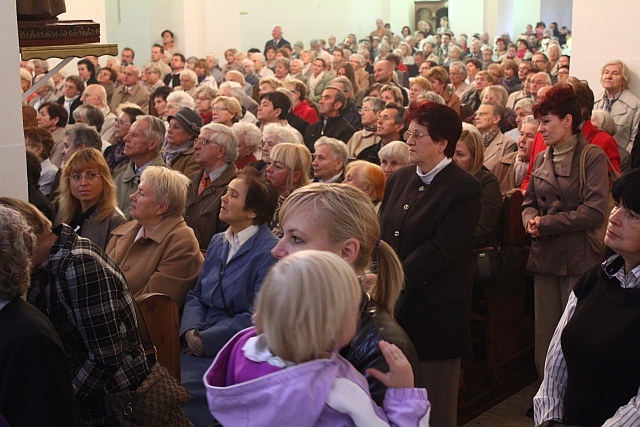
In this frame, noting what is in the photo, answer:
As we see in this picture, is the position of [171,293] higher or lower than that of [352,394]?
lower

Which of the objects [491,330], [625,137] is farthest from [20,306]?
[625,137]

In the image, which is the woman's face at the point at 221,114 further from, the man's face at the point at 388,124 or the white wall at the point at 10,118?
the white wall at the point at 10,118

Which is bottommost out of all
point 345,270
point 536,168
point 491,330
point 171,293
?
point 491,330

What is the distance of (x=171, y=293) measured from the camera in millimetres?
4211

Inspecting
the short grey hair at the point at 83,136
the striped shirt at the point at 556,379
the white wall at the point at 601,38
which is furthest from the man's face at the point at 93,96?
the striped shirt at the point at 556,379

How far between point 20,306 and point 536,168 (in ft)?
10.8

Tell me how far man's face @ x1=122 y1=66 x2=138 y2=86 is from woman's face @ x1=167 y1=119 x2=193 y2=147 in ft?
19.5

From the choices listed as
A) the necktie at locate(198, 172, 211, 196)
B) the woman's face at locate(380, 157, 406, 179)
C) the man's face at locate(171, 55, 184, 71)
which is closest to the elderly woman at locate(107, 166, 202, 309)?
the necktie at locate(198, 172, 211, 196)

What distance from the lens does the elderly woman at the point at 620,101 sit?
765 cm

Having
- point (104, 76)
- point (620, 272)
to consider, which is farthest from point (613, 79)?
point (104, 76)

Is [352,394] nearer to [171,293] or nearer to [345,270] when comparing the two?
[345,270]

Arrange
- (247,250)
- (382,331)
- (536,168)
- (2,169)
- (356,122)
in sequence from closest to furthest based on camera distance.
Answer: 1. (382,331)
2. (2,169)
3. (247,250)
4. (536,168)
5. (356,122)

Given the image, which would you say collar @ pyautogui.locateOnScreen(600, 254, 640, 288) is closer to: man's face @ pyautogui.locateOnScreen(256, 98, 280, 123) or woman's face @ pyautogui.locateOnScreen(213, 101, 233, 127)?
woman's face @ pyautogui.locateOnScreen(213, 101, 233, 127)

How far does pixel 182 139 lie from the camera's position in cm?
687
